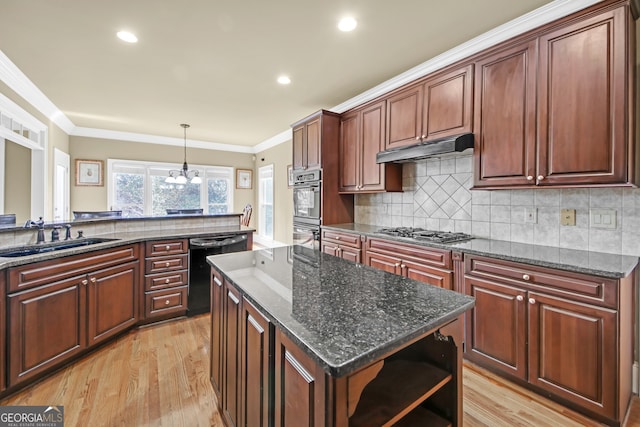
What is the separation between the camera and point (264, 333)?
3.43 ft

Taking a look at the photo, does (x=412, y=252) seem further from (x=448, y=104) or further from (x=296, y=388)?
(x=296, y=388)

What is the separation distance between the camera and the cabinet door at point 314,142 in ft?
12.4

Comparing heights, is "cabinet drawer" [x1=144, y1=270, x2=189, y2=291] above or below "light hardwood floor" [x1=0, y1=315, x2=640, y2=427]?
above

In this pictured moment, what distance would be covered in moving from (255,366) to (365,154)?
2.82 meters

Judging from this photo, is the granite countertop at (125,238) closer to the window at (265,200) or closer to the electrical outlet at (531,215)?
the electrical outlet at (531,215)

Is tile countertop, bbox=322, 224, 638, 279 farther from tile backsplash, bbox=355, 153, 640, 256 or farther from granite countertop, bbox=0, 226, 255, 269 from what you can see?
granite countertop, bbox=0, 226, 255, 269

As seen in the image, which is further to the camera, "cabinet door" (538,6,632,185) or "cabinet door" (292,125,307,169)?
"cabinet door" (292,125,307,169)

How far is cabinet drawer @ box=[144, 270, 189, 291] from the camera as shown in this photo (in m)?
2.82

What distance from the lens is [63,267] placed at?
6.79 feet

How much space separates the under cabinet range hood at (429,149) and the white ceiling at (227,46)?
89cm

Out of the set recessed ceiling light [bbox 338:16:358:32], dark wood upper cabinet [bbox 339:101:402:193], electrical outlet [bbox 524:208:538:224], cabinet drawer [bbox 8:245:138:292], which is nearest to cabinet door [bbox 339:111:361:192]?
dark wood upper cabinet [bbox 339:101:402:193]

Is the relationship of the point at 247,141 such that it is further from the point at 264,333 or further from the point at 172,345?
the point at 264,333

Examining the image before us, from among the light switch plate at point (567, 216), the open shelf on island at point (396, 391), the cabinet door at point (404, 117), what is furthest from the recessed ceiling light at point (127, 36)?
the light switch plate at point (567, 216)

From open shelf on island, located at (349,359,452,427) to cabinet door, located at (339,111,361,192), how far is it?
8.90ft
